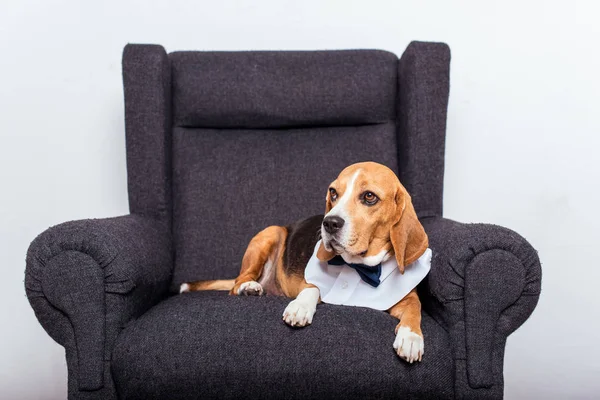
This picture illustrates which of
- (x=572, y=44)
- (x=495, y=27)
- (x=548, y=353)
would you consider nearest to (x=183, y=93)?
(x=495, y=27)

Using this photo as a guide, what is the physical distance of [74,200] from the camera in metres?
3.44

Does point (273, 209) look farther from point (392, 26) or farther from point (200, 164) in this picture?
point (392, 26)

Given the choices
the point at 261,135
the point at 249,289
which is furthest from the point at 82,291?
the point at 261,135

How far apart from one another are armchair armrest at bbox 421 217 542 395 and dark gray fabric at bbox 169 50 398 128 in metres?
1.15

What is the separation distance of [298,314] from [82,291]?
736mm

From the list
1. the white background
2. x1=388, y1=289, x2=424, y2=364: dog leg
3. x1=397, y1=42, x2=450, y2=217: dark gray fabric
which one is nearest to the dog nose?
x1=388, y1=289, x2=424, y2=364: dog leg

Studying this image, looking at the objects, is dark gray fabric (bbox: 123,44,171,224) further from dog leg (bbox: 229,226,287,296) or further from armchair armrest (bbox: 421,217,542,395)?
armchair armrest (bbox: 421,217,542,395)

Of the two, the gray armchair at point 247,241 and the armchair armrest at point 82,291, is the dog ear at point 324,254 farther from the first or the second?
the armchair armrest at point 82,291

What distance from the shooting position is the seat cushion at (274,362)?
2004 mm

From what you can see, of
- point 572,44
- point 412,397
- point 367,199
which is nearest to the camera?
point 412,397

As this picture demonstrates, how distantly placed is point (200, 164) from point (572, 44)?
2.01 m

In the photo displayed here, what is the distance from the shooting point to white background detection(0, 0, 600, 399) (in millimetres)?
3338

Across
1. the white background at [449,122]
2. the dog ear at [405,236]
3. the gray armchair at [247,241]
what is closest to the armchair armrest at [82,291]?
the gray armchair at [247,241]

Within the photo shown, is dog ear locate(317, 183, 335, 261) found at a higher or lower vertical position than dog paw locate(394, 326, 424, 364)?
higher
